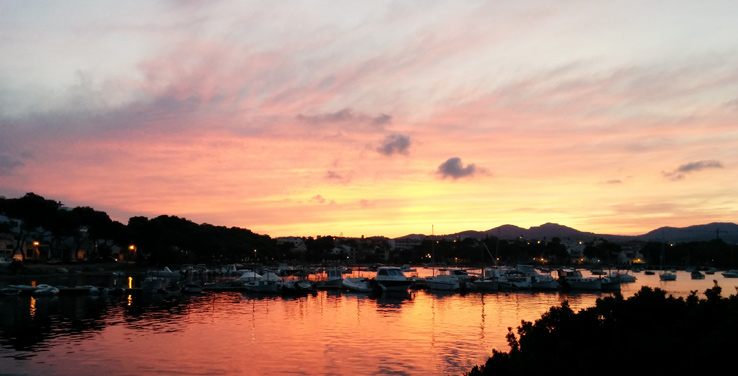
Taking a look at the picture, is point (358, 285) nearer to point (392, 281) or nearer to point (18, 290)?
point (392, 281)

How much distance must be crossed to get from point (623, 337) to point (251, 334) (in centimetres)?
3640

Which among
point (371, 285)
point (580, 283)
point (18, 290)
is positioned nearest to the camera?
point (18, 290)

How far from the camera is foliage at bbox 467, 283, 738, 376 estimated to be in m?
11.8

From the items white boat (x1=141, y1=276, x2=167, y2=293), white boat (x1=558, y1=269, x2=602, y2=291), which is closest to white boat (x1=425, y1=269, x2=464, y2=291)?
white boat (x1=558, y1=269, x2=602, y2=291)

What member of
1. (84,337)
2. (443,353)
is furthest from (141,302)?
(443,353)

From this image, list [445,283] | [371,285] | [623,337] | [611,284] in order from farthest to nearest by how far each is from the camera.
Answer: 1. [611,284]
2. [445,283]
3. [371,285]
4. [623,337]

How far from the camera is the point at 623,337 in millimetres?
12641

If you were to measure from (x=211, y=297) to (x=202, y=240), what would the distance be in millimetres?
107416

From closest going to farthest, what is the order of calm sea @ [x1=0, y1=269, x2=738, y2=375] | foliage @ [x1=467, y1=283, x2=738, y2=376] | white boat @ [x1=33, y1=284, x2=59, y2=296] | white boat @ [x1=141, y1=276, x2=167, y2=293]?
foliage @ [x1=467, y1=283, x2=738, y2=376]
calm sea @ [x1=0, y1=269, x2=738, y2=375]
white boat @ [x1=33, y1=284, x2=59, y2=296]
white boat @ [x1=141, y1=276, x2=167, y2=293]

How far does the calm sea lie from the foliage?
18.9 meters

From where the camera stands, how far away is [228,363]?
3356 cm

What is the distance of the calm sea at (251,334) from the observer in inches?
1281

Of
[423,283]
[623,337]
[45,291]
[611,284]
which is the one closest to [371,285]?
[423,283]

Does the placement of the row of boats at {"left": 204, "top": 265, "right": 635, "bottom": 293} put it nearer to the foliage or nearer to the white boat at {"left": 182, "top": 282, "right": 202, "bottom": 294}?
the white boat at {"left": 182, "top": 282, "right": 202, "bottom": 294}
